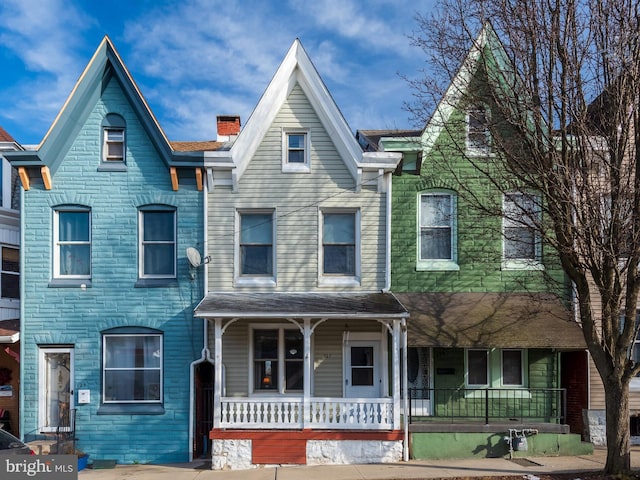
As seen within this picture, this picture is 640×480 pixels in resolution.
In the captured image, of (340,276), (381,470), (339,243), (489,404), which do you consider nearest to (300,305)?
(340,276)

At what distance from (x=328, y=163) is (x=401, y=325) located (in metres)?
4.30

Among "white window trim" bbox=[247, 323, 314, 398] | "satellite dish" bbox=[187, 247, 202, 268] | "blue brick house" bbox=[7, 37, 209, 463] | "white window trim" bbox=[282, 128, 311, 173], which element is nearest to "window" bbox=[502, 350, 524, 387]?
"white window trim" bbox=[247, 323, 314, 398]

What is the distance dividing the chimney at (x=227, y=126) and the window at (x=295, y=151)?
177 inches

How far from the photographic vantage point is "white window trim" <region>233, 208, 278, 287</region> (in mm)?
12531

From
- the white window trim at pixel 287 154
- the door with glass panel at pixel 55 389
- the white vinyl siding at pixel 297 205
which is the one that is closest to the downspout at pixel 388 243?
the white vinyl siding at pixel 297 205

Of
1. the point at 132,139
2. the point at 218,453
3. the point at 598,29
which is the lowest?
the point at 218,453

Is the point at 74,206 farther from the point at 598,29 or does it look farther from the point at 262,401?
the point at 598,29

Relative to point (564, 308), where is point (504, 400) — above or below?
below

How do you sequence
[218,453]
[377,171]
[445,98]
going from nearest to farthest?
1. [445,98]
2. [218,453]
3. [377,171]

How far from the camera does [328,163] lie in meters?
12.8

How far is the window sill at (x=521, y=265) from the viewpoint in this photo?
1288 centimetres

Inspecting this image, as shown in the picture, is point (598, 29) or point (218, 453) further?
point (218, 453)

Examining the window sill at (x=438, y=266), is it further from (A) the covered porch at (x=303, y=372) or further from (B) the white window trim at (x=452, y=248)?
(A) the covered porch at (x=303, y=372)

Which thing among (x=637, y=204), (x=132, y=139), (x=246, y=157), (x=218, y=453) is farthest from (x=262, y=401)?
(x=637, y=204)
